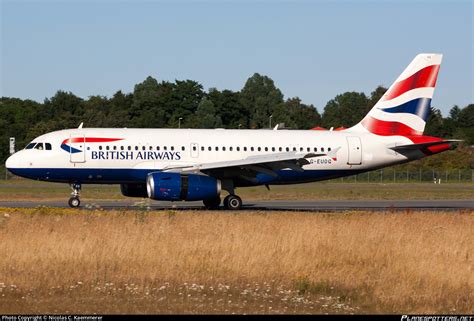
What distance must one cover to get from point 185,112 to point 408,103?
75.7 meters

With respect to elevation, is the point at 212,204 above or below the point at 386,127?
below

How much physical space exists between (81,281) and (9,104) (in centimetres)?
11493

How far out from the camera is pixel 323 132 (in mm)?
38812

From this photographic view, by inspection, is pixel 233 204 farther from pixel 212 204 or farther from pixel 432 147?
pixel 432 147

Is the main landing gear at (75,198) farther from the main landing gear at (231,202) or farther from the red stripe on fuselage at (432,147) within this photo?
the red stripe on fuselage at (432,147)

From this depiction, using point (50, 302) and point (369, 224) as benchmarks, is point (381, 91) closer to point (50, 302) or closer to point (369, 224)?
point (369, 224)

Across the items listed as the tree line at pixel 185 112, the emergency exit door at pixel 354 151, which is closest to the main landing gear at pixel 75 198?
the emergency exit door at pixel 354 151

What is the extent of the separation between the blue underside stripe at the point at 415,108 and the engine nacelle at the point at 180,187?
1043cm

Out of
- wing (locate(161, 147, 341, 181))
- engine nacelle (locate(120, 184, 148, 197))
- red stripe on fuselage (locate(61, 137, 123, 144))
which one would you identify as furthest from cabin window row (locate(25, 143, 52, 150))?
wing (locate(161, 147, 341, 181))

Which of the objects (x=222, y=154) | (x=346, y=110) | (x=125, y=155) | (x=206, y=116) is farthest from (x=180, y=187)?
(x=346, y=110)

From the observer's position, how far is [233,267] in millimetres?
17297

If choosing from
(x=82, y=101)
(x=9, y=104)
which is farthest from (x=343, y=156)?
(x=9, y=104)

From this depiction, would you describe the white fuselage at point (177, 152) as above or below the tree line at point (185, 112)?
below

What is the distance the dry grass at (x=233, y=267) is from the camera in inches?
566
